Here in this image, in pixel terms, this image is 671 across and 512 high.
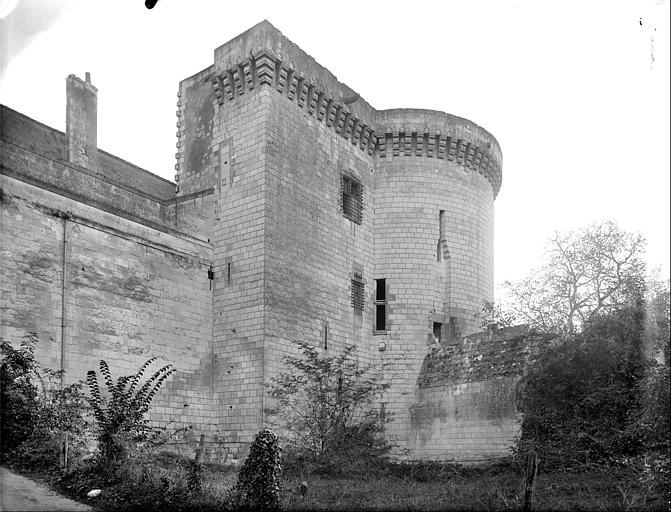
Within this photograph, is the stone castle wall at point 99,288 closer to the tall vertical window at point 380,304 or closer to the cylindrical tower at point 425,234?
the tall vertical window at point 380,304

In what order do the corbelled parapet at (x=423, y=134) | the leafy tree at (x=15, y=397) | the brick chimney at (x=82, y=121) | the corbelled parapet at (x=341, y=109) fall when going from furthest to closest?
the corbelled parapet at (x=423, y=134), the brick chimney at (x=82, y=121), the corbelled parapet at (x=341, y=109), the leafy tree at (x=15, y=397)

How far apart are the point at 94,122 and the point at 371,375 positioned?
10817mm

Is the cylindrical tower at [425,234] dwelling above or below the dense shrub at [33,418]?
above

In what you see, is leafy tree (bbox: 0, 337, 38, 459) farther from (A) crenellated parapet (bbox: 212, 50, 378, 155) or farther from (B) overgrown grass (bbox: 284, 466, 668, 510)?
(A) crenellated parapet (bbox: 212, 50, 378, 155)

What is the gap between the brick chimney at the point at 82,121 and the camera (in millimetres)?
21750

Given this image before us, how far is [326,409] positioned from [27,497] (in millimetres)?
9085

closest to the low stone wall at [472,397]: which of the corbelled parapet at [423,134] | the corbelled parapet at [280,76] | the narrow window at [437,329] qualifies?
the narrow window at [437,329]

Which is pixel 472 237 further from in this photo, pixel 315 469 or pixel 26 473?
pixel 26 473

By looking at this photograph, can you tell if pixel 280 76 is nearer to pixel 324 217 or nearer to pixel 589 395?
pixel 324 217

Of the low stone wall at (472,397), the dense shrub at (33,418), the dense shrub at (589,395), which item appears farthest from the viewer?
the low stone wall at (472,397)

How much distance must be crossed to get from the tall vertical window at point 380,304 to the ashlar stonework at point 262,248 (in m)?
0.07

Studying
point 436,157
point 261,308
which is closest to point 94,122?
point 261,308

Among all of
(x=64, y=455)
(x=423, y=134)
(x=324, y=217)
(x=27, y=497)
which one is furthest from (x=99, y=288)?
(x=423, y=134)

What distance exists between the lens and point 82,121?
2209cm
